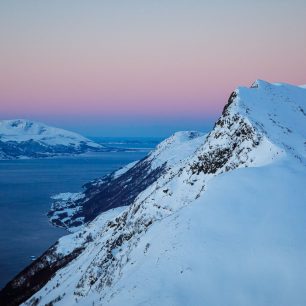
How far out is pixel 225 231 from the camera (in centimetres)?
2792

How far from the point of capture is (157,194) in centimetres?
5225

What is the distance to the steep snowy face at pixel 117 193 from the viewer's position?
5787 inches

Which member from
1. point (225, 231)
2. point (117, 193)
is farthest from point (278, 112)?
point (117, 193)

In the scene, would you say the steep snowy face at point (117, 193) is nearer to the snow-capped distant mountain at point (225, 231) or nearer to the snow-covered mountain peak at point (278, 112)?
the snow-covered mountain peak at point (278, 112)

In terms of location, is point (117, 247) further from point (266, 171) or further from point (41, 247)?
point (41, 247)

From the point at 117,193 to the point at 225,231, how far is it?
144 meters

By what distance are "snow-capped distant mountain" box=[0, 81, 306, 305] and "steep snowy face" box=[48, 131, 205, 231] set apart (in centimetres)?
8663

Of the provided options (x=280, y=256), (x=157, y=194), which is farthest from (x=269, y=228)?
(x=157, y=194)

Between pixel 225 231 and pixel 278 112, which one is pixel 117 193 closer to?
pixel 278 112

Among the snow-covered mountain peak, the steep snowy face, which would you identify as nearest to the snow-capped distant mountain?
the snow-covered mountain peak

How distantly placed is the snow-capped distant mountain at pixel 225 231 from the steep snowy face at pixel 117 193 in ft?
284

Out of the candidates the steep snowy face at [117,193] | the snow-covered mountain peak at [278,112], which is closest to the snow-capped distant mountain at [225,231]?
the snow-covered mountain peak at [278,112]

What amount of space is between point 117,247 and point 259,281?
2600 cm

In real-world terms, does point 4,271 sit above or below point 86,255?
below
